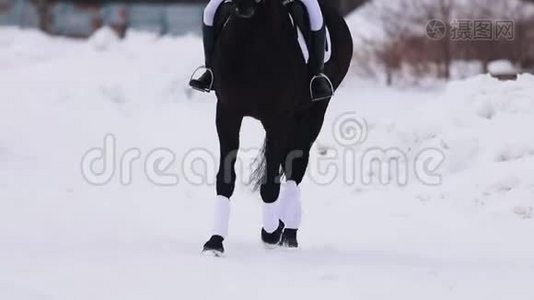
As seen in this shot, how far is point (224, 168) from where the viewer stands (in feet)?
25.5

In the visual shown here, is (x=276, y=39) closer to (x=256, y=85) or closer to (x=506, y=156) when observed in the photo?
(x=256, y=85)

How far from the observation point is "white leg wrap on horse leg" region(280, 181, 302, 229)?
8.38 meters

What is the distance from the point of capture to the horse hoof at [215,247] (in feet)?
24.5

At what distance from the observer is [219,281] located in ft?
21.6

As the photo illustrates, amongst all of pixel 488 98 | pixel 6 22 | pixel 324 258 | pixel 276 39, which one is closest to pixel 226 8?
pixel 276 39

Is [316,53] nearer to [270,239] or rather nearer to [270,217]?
[270,217]

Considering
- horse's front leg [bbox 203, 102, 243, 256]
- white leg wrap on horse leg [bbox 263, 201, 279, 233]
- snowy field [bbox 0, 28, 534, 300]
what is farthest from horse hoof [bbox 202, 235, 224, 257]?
white leg wrap on horse leg [bbox 263, 201, 279, 233]

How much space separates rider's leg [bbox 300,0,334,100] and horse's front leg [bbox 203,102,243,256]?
0.68 metres

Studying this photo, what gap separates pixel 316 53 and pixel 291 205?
124 cm

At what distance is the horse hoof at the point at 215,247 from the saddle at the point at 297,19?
1481 mm

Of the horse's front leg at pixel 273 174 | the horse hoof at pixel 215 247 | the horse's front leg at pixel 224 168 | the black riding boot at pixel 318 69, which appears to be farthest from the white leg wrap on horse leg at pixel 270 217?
the black riding boot at pixel 318 69

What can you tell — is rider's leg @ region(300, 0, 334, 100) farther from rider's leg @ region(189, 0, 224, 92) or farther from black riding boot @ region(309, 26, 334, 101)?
rider's leg @ region(189, 0, 224, 92)

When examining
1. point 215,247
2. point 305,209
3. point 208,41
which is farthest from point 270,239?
point 305,209

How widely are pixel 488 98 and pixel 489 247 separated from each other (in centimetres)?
463
